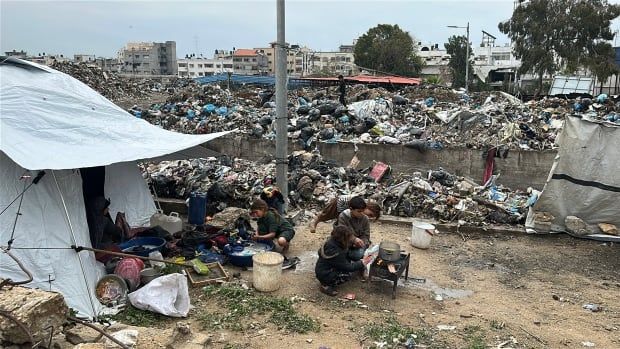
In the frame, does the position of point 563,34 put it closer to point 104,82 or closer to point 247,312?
point 104,82

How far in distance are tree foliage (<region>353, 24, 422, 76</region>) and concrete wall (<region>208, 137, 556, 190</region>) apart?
109 ft

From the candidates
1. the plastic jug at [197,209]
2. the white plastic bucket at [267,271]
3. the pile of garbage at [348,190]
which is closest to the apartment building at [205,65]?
the pile of garbage at [348,190]

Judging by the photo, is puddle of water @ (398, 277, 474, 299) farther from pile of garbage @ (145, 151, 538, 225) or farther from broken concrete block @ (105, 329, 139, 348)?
broken concrete block @ (105, 329, 139, 348)

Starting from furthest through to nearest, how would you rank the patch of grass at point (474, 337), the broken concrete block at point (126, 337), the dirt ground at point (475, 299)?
the dirt ground at point (475, 299)
the patch of grass at point (474, 337)
the broken concrete block at point (126, 337)

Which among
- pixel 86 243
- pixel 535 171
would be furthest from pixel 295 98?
pixel 86 243

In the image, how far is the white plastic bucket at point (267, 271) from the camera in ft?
15.7

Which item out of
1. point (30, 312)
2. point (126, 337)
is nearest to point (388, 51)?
point (126, 337)

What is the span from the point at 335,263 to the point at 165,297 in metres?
1.66

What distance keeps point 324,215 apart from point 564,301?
8.98ft

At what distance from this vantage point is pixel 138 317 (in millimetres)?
4188

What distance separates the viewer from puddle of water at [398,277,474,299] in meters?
5.01

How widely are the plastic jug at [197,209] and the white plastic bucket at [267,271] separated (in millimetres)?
2428

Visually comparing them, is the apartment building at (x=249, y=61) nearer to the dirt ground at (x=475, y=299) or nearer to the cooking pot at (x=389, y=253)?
the dirt ground at (x=475, y=299)

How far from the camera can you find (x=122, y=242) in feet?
19.1
